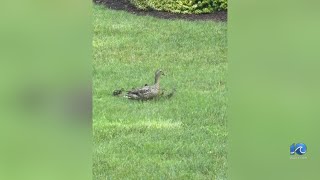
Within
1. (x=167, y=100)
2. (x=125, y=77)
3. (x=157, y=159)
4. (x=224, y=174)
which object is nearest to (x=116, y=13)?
(x=125, y=77)

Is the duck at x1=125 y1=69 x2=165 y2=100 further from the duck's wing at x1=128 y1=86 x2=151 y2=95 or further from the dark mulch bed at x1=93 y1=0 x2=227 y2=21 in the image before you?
the dark mulch bed at x1=93 y1=0 x2=227 y2=21

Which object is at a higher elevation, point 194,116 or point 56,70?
point 56,70

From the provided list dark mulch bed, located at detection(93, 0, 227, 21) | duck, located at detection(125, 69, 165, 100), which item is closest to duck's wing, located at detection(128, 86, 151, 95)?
duck, located at detection(125, 69, 165, 100)

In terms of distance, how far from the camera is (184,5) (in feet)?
18.7

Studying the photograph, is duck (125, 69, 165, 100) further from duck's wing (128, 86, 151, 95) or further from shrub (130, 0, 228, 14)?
shrub (130, 0, 228, 14)

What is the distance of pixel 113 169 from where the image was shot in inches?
215

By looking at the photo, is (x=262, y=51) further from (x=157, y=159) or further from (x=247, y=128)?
(x=157, y=159)

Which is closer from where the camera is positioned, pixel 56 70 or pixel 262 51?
pixel 56 70

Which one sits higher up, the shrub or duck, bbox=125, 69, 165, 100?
the shrub

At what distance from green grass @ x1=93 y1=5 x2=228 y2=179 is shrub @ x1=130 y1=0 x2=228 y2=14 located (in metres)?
0.12

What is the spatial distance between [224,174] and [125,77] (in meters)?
1.29

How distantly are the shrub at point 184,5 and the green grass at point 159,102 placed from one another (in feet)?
0.40

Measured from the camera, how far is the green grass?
17.9 feet

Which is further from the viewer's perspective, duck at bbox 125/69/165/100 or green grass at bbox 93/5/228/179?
duck at bbox 125/69/165/100
